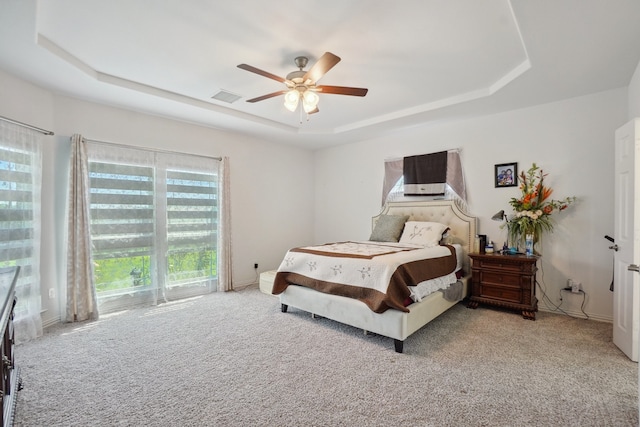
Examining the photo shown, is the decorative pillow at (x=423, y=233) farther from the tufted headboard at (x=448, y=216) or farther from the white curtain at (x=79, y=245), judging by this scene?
the white curtain at (x=79, y=245)

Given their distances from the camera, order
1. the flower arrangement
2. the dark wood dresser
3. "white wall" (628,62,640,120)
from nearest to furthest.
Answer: the dark wood dresser, "white wall" (628,62,640,120), the flower arrangement

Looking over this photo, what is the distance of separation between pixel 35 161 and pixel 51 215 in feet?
1.98

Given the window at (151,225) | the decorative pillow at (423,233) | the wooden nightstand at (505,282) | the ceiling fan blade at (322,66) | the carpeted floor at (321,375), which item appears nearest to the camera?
the carpeted floor at (321,375)

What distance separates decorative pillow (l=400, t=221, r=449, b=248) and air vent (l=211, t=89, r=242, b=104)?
2.89 m

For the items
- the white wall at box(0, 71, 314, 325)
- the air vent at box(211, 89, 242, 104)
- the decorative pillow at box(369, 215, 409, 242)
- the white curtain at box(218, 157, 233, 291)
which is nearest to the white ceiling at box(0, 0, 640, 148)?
the air vent at box(211, 89, 242, 104)

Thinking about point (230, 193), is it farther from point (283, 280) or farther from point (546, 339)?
point (546, 339)

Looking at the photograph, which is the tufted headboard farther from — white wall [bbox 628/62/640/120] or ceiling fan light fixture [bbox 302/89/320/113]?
ceiling fan light fixture [bbox 302/89/320/113]

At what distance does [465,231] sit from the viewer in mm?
4023

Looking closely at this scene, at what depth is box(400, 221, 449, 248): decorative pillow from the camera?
12.7ft

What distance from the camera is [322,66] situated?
2.20 m

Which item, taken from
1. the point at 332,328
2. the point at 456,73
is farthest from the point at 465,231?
the point at 332,328

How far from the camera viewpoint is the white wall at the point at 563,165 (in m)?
3.15

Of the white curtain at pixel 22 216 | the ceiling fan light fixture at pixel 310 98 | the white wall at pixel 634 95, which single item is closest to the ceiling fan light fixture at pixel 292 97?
the ceiling fan light fixture at pixel 310 98

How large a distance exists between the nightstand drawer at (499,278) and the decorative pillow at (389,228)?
1.20 metres
